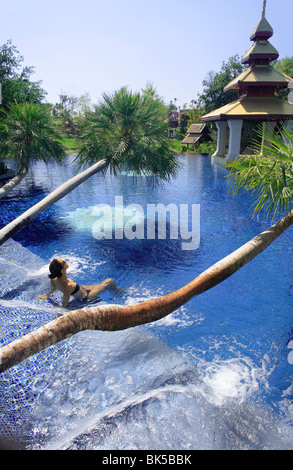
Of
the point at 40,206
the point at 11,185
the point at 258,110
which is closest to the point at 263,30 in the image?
the point at 258,110

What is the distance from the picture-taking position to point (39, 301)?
7086 millimetres

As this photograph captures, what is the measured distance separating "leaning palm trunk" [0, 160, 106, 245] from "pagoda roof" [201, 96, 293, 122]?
14.9 m

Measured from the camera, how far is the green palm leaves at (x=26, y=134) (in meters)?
11.8

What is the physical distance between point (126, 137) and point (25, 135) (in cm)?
405

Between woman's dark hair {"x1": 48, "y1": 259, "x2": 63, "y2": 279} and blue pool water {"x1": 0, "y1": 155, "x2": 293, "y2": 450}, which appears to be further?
woman's dark hair {"x1": 48, "y1": 259, "x2": 63, "y2": 279}

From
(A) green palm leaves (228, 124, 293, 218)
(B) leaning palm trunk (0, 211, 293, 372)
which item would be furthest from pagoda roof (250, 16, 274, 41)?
(B) leaning palm trunk (0, 211, 293, 372)

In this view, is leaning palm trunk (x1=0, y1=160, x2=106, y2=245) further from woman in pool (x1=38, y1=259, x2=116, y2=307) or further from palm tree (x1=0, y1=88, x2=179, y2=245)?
woman in pool (x1=38, y1=259, x2=116, y2=307)

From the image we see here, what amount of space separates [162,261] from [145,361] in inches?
166

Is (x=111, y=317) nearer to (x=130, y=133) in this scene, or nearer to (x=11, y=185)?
(x=130, y=133)

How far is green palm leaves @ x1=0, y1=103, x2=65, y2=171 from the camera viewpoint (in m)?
11.8

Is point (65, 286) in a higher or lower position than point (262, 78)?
lower

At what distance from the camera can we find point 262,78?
2355cm

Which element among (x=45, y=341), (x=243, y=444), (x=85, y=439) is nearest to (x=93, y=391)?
(x=85, y=439)
